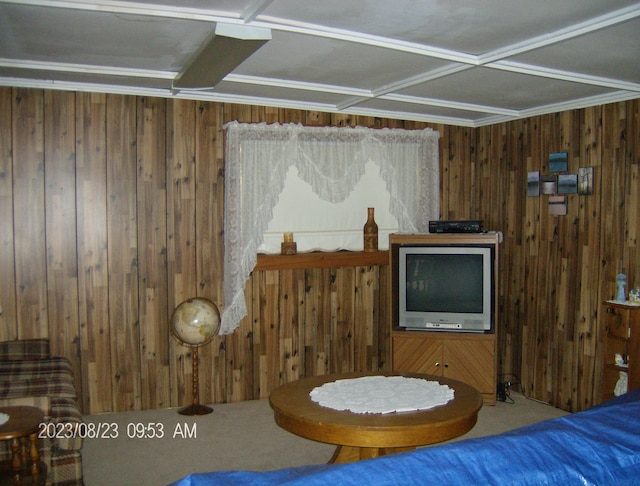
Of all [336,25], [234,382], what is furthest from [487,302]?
[336,25]

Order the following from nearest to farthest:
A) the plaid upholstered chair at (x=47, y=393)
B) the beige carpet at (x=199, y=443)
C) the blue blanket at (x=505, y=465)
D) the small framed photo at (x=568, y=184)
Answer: the blue blanket at (x=505, y=465) < the plaid upholstered chair at (x=47, y=393) < the beige carpet at (x=199, y=443) < the small framed photo at (x=568, y=184)

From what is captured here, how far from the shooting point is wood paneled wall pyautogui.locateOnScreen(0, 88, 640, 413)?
165 inches

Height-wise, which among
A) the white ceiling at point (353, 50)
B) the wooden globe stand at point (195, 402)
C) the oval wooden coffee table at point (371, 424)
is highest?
the white ceiling at point (353, 50)

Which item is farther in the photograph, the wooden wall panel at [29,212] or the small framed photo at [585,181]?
the small framed photo at [585,181]

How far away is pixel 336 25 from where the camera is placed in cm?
280

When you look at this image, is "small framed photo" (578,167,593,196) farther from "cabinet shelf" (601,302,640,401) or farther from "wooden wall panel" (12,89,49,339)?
"wooden wall panel" (12,89,49,339)

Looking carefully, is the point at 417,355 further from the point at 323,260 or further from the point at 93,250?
the point at 93,250

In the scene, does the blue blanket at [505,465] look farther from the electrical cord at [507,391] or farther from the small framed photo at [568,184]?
the electrical cord at [507,391]

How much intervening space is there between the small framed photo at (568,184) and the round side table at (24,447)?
387 centimetres

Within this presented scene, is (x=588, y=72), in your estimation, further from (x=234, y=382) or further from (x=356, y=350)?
(x=234, y=382)

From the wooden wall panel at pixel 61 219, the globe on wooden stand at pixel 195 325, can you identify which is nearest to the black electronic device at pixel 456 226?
the globe on wooden stand at pixel 195 325

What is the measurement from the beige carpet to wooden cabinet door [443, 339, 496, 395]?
0.21m

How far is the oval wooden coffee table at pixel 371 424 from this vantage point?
8.96 feet

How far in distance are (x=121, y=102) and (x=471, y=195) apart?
3.17 m
